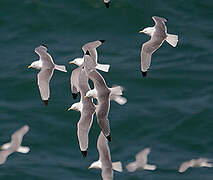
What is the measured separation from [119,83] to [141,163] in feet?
8.82

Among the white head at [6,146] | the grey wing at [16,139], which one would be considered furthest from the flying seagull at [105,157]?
the white head at [6,146]

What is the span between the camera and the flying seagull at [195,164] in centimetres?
1445

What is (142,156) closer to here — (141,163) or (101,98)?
(141,163)

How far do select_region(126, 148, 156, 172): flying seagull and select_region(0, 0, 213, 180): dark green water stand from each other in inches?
5.4

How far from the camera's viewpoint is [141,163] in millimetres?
14219

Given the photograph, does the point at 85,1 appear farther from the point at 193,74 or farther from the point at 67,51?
the point at 193,74

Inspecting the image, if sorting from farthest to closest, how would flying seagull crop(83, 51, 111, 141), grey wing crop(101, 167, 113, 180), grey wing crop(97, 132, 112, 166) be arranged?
1. grey wing crop(101, 167, 113, 180)
2. grey wing crop(97, 132, 112, 166)
3. flying seagull crop(83, 51, 111, 141)

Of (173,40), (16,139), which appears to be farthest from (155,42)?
(16,139)

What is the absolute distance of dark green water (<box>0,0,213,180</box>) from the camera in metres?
14.8

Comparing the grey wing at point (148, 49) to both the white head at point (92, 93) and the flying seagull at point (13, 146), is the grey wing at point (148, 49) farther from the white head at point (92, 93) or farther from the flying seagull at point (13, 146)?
the flying seagull at point (13, 146)

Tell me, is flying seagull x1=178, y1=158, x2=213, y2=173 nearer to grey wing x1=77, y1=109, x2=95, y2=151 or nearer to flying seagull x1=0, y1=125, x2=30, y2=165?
flying seagull x1=0, y1=125, x2=30, y2=165

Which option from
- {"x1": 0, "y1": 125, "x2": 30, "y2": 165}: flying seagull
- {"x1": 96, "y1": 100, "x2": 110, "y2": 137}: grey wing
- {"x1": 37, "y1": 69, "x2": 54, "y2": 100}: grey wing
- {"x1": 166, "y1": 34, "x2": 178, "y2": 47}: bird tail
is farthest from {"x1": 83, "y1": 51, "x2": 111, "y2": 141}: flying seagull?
{"x1": 0, "y1": 125, "x2": 30, "y2": 165}: flying seagull

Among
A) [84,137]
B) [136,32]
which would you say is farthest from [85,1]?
[84,137]

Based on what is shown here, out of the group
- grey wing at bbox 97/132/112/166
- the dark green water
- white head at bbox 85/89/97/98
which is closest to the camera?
white head at bbox 85/89/97/98
